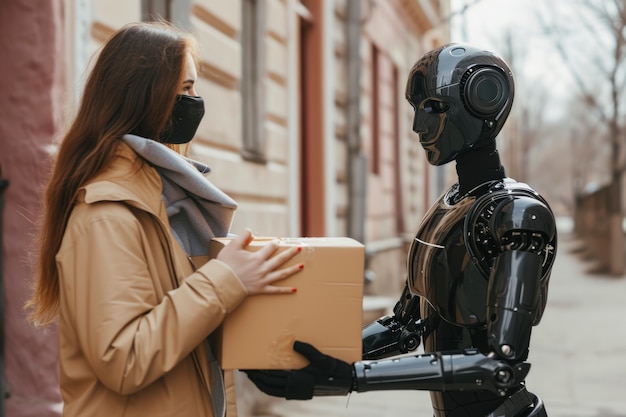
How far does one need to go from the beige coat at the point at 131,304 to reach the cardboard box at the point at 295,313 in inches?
2.6

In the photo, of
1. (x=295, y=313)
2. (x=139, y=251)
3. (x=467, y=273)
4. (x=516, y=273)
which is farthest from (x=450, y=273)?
(x=139, y=251)

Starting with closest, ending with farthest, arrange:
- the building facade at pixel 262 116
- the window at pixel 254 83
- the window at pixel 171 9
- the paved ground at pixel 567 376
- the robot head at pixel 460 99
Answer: the robot head at pixel 460 99 < the building facade at pixel 262 116 < the window at pixel 171 9 < the paved ground at pixel 567 376 < the window at pixel 254 83

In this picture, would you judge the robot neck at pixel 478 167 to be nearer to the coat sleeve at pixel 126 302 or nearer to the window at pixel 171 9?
the coat sleeve at pixel 126 302

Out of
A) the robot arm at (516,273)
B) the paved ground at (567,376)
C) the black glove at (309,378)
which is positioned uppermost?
the robot arm at (516,273)

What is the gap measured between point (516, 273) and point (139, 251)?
0.87 m

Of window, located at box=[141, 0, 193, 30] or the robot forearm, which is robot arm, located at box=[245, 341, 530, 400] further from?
window, located at box=[141, 0, 193, 30]

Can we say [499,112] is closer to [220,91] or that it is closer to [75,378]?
[75,378]

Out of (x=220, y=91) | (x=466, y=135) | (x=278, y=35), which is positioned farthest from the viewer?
(x=278, y=35)

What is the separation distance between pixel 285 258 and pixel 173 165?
34 cm

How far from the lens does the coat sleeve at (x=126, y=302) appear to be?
1.95 metres

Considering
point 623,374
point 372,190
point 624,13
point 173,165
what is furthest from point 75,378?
point 624,13

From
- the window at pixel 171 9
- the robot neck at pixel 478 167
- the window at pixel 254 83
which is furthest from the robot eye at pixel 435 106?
the window at pixel 254 83

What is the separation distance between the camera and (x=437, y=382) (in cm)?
217

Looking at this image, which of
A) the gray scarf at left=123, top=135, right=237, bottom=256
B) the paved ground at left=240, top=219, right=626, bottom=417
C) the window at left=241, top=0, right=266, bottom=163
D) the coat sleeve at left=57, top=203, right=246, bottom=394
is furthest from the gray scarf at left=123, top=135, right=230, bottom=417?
the window at left=241, top=0, right=266, bottom=163
